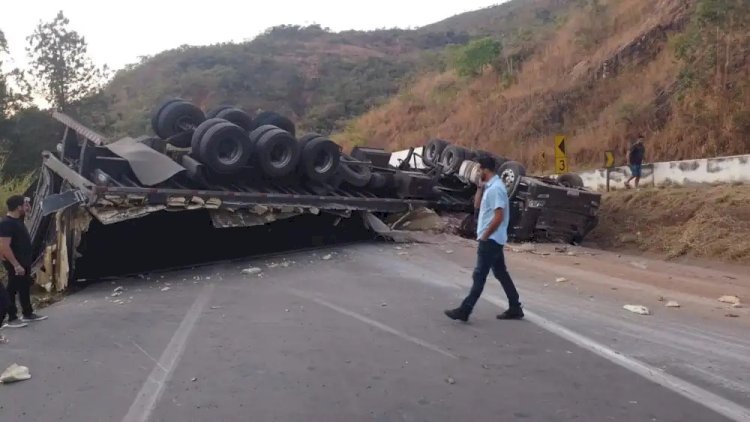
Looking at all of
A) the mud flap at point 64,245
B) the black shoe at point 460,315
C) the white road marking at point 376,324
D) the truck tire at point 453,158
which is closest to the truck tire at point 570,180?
the truck tire at point 453,158

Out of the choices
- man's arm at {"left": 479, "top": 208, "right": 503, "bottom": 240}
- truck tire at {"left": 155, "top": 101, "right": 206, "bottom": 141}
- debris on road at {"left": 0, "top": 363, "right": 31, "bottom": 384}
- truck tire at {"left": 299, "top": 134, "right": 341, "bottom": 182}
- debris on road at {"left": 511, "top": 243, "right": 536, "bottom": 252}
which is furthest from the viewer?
debris on road at {"left": 511, "top": 243, "right": 536, "bottom": 252}

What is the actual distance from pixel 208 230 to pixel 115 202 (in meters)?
1.90

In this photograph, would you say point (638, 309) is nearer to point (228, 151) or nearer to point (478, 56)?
point (228, 151)

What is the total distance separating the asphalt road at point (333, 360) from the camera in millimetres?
4449

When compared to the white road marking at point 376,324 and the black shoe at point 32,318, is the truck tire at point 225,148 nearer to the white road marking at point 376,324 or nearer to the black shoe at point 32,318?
the white road marking at point 376,324

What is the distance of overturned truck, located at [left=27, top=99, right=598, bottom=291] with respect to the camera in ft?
32.7

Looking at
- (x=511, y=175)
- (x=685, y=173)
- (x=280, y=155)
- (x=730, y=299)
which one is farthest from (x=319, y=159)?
(x=685, y=173)

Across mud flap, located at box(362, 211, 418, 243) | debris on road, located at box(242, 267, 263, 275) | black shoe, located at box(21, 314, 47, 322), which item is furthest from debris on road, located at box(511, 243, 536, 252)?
black shoe, located at box(21, 314, 47, 322)

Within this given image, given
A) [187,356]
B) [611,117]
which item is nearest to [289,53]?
[611,117]

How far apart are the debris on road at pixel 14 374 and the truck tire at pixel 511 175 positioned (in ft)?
29.6

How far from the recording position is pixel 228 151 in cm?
1096

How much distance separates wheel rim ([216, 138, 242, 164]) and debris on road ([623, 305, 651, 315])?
5.99 m

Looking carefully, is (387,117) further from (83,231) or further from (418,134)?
(83,231)

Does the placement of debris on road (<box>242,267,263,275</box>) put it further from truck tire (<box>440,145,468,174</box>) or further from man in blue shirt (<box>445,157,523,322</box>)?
truck tire (<box>440,145,468,174</box>)
